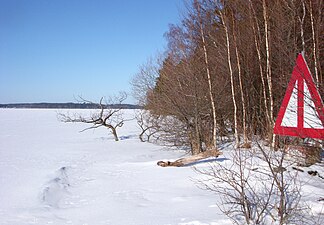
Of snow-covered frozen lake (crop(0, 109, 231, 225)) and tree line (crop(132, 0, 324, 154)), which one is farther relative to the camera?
tree line (crop(132, 0, 324, 154))

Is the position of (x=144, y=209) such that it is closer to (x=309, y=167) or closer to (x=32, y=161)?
(x=309, y=167)

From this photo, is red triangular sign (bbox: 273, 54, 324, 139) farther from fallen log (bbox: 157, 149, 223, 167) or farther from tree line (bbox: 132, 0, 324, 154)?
tree line (bbox: 132, 0, 324, 154)

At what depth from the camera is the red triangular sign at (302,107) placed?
7.95 ft

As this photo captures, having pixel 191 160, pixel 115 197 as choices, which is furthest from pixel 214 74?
pixel 115 197

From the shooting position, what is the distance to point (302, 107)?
252 centimetres

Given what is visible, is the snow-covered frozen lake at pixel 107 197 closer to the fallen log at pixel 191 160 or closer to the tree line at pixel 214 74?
the fallen log at pixel 191 160

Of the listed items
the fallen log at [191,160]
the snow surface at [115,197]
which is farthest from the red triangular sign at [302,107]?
the fallen log at [191,160]

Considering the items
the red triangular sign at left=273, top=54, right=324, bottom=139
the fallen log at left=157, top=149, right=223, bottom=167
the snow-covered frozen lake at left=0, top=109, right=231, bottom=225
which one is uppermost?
the red triangular sign at left=273, top=54, right=324, bottom=139

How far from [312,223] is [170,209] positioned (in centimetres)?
194

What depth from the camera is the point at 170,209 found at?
436 centimetres

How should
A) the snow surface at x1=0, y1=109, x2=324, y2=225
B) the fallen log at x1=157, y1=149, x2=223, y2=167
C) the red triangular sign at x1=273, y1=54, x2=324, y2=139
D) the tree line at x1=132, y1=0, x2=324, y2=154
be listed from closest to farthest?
1. the red triangular sign at x1=273, y1=54, x2=324, y2=139
2. the snow surface at x1=0, y1=109, x2=324, y2=225
3. the fallen log at x1=157, y1=149, x2=223, y2=167
4. the tree line at x1=132, y1=0, x2=324, y2=154

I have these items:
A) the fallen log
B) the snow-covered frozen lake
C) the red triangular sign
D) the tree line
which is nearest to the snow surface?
the snow-covered frozen lake

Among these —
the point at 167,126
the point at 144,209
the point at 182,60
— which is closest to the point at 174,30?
the point at 182,60

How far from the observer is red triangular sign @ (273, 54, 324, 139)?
2422 mm
